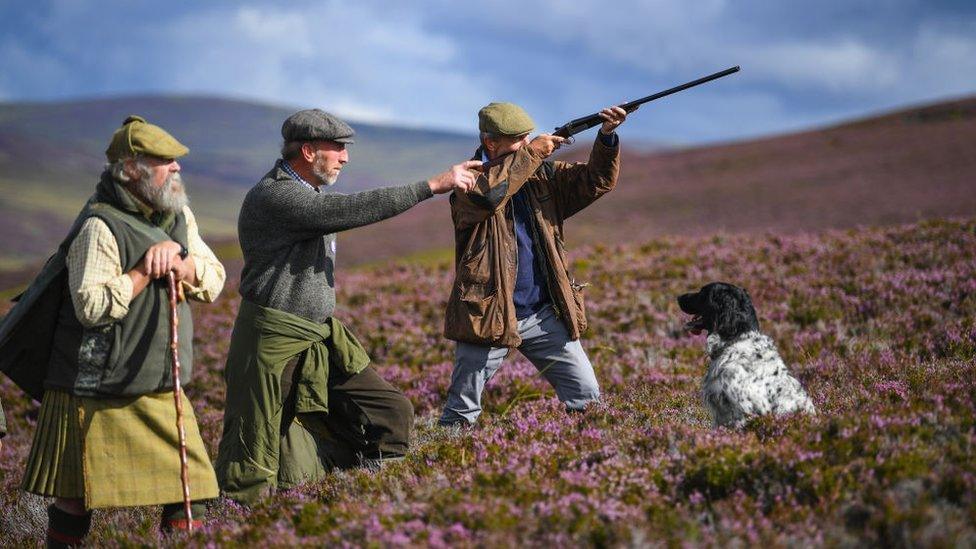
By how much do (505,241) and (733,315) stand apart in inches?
70.6

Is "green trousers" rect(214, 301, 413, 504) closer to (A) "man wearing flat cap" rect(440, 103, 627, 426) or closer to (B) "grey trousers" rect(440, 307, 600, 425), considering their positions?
(B) "grey trousers" rect(440, 307, 600, 425)

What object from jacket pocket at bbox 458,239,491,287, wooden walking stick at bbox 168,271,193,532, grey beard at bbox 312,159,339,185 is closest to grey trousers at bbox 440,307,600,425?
jacket pocket at bbox 458,239,491,287

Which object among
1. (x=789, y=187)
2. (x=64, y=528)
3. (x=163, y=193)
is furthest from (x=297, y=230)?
(x=789, y=187)

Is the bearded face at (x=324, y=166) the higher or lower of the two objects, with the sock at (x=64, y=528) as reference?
higher

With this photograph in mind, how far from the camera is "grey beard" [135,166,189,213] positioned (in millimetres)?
4656

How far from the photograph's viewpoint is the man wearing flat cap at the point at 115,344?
456 cm

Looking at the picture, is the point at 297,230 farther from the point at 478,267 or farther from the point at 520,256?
the point at 520,256

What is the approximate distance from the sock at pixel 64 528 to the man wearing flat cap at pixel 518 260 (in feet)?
9.01

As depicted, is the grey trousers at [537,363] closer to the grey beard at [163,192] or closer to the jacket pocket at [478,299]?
the jacket pocket at [478,299]

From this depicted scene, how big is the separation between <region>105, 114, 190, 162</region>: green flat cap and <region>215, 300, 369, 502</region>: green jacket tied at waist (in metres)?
1.40

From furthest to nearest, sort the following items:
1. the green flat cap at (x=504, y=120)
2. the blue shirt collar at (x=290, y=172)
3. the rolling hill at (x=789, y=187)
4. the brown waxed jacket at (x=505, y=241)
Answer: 1. the rolling hill at (x=789, y=187)
2. the green flat cap at (x=504, y=120)
3. the brown waxed jacket at (x=505, y=241)
4. the blue shirt collar at (x=290, y=172)

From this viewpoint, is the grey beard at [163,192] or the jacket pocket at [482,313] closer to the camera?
the grey beard at [163,192]

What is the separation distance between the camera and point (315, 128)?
18.1ft

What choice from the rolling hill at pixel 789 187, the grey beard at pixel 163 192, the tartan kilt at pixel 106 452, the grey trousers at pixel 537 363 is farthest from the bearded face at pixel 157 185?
the rolling hill at pixel 789 187
